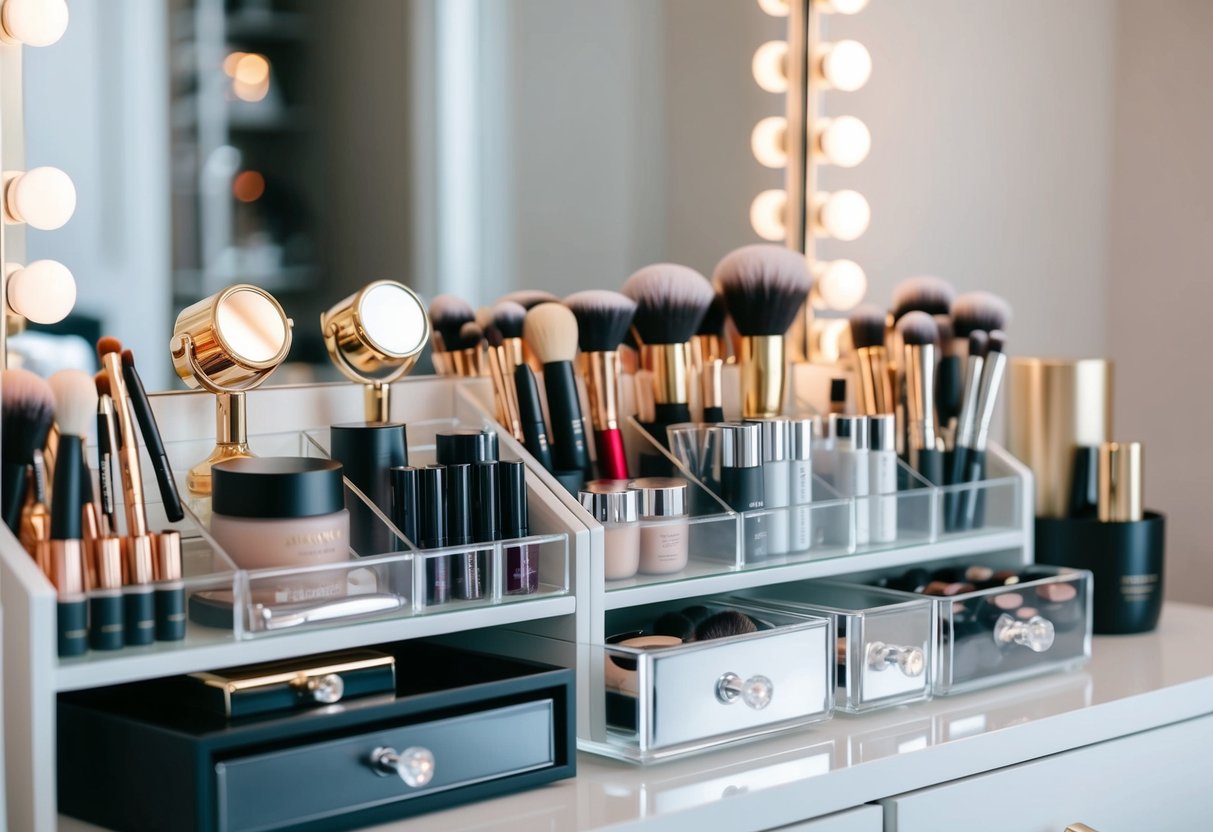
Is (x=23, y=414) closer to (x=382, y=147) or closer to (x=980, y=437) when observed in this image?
(x=382, y=147)

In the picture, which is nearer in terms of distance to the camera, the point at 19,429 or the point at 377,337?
the point at 19,429

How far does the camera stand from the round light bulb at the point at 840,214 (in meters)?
1.31

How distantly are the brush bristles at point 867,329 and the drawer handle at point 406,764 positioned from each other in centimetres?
58

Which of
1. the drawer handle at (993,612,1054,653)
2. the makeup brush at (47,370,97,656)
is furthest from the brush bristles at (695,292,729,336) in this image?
the makeup brush at (47,370,97,656)

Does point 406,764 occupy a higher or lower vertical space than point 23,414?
lower

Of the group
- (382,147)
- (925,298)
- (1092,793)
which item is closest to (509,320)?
(382,147)

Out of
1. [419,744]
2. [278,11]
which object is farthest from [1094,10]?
[419,744]

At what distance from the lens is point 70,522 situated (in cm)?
71

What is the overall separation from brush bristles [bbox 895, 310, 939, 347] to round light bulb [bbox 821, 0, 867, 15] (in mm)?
340

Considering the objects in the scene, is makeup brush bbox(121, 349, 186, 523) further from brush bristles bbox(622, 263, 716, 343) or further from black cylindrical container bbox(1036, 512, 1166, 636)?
black cylindrical container bbox(1036, 512, 1166, 636)

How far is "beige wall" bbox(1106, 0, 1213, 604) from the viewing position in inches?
56.7

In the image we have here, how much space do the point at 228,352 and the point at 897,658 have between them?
1.58 feet

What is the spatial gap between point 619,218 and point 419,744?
0.57 meters

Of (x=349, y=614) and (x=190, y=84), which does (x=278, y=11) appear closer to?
(x=190, y=84)
